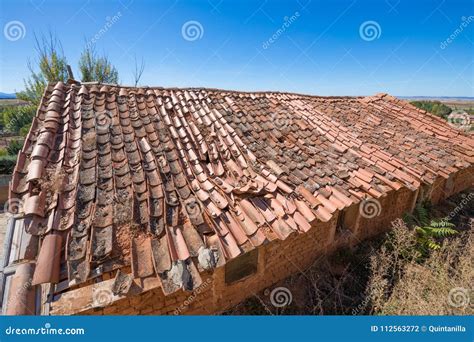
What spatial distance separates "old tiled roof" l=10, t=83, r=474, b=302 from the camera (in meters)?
2.61

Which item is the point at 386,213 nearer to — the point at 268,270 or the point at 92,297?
the point at 268,270

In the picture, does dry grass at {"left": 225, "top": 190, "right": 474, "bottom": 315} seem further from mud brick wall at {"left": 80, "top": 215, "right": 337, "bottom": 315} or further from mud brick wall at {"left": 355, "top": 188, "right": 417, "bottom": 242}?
mud brick wall at {"left": 355, "top": 188, "right": 417, "bottom": 242}

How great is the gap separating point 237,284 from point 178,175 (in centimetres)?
238

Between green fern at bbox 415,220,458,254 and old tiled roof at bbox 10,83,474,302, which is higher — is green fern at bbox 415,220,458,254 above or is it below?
below

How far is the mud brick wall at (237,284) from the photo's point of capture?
10.8 ft

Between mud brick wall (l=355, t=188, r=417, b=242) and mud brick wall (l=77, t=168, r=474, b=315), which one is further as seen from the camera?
mud brick wall (l=355, t=188, r=417, b=242)

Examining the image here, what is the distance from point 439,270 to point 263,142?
4683 millimetres

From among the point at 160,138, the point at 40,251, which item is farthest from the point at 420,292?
the point at 40,251

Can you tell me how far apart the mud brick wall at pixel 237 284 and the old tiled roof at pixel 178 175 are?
44.9 inches

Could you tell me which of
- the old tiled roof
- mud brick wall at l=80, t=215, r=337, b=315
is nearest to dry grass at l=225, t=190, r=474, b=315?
mud brick wall at l=80, t=215, r=337, b=315

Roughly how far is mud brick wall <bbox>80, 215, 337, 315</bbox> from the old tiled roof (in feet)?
3.74

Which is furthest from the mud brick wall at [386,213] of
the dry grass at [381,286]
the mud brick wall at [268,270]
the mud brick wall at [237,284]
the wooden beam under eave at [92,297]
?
the wooden beam under eave at [92,297]

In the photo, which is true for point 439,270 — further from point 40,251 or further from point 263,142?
point 40,251

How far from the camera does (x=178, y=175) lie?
363 centimetres
